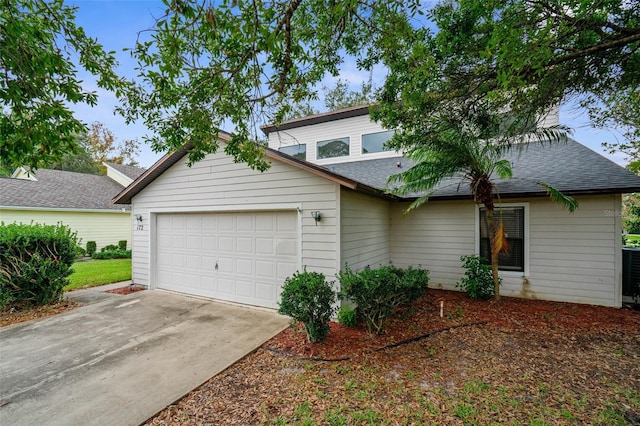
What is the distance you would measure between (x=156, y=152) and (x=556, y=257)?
29.8 ft

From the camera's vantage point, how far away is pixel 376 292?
15.2 feet

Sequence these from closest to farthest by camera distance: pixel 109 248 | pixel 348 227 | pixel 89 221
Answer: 1. pixel 348 227
2. pixel 89 221
3. pixel 109 248

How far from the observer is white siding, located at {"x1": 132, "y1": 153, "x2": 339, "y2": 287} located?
18.5ft

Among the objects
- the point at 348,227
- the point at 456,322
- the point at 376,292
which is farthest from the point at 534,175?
the point at 376,292

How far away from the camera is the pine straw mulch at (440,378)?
2965 millimetres

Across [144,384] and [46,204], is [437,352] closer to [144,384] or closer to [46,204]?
[144,384]

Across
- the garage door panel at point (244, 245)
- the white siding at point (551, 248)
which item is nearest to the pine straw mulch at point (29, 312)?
the garage door panel at point (244, 245)

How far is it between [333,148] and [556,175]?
7.65m

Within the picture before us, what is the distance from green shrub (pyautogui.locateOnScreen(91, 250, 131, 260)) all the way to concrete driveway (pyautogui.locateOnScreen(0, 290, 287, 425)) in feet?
31.2

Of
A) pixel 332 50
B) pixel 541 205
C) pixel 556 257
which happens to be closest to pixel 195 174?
pixel 332 50

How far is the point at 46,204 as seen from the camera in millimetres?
14047

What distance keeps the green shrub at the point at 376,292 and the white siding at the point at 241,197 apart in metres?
0.93

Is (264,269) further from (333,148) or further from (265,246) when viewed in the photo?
(333,148)

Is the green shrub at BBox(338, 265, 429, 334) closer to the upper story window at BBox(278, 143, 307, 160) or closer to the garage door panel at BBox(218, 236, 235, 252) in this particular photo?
the garage door panel at BBox(218, 236, 235, 252)
